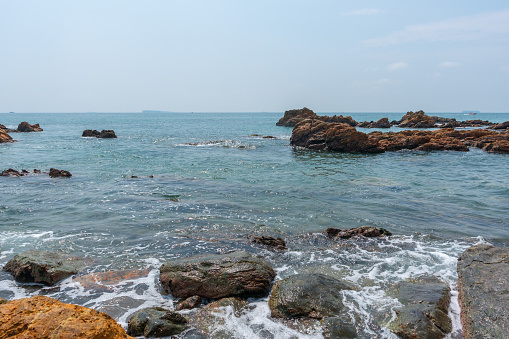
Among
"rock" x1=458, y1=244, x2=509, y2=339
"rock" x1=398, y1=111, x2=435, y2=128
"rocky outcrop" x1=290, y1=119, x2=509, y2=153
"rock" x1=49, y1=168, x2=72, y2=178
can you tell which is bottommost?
"rock" x1=458, y1=244, x2=509, y2=339

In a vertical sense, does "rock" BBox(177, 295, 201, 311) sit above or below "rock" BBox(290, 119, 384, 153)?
below

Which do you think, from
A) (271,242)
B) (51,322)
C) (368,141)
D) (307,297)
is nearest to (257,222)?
(271,242)

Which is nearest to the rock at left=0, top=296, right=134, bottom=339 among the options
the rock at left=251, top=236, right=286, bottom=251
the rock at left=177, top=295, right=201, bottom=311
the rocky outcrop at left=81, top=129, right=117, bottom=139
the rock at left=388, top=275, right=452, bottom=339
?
the rock at left=177, top=295, right=201, bottom=311

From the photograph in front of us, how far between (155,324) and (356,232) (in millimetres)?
7396

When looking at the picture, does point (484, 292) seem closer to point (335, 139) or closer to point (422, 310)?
point (422, 310)

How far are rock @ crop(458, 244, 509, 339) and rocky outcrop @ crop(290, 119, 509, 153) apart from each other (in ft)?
83.4

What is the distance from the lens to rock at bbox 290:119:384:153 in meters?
32.6

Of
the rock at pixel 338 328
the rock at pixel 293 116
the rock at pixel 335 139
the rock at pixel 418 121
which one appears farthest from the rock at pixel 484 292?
the rock at pixel 293 116

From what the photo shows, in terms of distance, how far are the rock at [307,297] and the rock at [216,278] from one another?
47 cm

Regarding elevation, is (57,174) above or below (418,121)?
below

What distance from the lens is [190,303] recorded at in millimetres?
6539

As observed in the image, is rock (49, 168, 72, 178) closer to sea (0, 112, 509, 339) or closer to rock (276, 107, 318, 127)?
sea (0, 112, 509, 339)

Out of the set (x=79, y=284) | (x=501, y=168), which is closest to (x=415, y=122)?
(x=501, y=168)

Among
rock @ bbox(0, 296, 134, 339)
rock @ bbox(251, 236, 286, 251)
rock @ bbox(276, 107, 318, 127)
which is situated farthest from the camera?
rock @ bbox(276, 107, 318, 127)
